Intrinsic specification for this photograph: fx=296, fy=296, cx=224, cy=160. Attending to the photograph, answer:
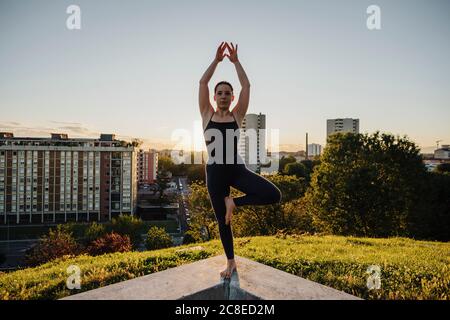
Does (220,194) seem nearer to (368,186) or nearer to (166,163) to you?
(368,186)

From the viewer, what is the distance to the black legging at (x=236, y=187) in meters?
4.32

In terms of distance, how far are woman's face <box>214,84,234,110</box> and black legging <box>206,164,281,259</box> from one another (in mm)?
943

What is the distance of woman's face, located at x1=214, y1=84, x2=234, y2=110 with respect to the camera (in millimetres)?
4613

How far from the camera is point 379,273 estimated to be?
18.2 feet

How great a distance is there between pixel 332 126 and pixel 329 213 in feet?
335

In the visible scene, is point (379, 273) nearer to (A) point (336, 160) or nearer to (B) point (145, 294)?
(B) point (145, 294)

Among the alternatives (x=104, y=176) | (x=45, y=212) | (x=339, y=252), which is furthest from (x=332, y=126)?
(x=339, y=252)

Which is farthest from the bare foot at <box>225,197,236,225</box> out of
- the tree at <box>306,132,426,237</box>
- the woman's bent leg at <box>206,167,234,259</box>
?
the tree at <box>306,132,426,237</box>

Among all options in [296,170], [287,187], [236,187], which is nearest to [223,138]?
[236,187]

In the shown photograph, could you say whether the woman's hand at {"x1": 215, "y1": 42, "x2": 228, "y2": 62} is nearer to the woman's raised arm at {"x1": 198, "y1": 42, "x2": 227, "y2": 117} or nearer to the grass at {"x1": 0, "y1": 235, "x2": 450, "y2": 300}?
the woman's raised arm at {"x1": 198, "y1": 42, "x2": 227, "y2": 117}

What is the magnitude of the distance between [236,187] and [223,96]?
4.70 ft

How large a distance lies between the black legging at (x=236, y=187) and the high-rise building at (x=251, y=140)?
1.23ft

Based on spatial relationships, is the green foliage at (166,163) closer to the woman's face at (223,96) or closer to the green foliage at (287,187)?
the green foliage at (287,187)
